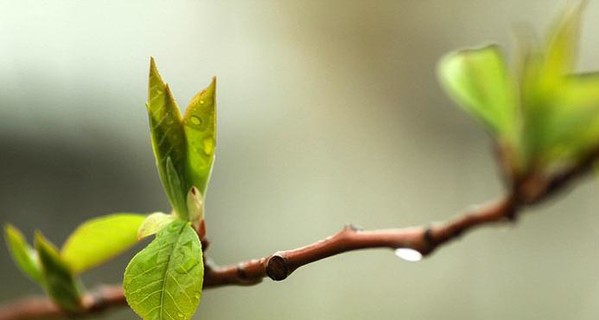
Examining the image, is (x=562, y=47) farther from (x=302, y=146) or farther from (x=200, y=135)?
(x=302, y=146)

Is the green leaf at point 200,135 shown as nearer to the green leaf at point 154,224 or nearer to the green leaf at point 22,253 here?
the green leaf at point 154,224

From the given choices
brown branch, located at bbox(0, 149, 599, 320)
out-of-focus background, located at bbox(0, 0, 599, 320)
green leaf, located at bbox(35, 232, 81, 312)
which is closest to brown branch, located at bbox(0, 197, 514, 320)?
brown branch, located at bbox(0, 149, 599, 320)

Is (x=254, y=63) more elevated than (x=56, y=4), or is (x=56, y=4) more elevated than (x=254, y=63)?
(x=56, y=4)

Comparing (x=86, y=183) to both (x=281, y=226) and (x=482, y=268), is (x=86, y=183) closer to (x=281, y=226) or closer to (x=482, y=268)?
(x=281, y=226)

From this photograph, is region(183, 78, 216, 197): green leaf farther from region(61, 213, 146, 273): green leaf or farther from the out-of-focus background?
the out-of-focus background

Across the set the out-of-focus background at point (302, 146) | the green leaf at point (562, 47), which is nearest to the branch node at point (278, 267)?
the green leaf at point (562, 47)

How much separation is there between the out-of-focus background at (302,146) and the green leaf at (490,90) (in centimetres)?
69

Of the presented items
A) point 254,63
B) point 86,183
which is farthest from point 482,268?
point 86,183

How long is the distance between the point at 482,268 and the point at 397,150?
0.74ft

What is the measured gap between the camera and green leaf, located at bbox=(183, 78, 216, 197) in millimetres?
205

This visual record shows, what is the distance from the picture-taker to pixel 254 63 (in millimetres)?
1101

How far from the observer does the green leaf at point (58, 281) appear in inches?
12.3

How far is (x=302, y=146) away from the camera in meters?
1.08

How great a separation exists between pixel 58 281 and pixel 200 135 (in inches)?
5.6
